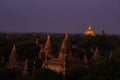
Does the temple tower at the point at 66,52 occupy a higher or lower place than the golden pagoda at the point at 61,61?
higher

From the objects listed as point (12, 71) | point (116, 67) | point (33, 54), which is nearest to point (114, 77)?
point (116, 67)

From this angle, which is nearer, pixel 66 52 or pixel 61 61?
pixel 61 61

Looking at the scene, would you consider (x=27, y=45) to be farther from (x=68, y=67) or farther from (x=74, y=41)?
(x=74, y=41)

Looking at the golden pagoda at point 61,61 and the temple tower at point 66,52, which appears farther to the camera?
the temple tower at point 66,52

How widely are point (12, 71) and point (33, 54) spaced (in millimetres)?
12781

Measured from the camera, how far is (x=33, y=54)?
41656mm

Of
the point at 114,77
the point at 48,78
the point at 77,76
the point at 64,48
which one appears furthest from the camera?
the point at 64,48

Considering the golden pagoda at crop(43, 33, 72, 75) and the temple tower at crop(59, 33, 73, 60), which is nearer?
the golden pagoda at crop(43, 33, 72, 75)

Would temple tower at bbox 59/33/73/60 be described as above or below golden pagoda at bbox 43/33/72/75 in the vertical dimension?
above

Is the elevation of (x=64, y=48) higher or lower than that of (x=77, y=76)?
higher

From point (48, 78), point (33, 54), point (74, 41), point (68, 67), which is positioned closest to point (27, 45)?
point (33, 54)

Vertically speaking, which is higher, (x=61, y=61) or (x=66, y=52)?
(x=66, y=52)

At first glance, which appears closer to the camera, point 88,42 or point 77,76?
point 77,76

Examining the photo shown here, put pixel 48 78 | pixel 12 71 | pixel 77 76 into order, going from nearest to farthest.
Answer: pixel 48 78, pixel 77 76, pixel 12 71
